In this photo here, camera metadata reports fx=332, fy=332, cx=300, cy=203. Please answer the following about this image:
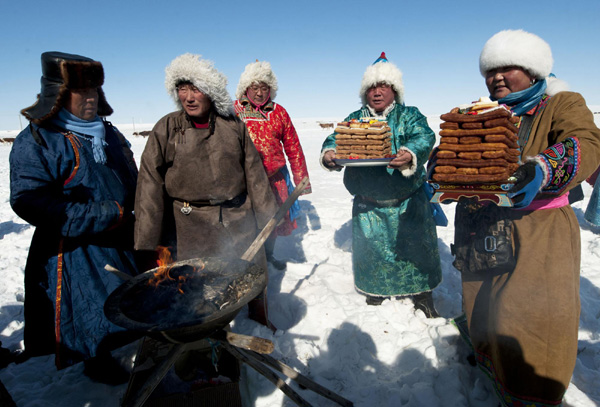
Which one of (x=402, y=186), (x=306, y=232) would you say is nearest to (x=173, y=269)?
(x=402, y=186)

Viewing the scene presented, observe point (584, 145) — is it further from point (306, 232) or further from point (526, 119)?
point (306, 232)

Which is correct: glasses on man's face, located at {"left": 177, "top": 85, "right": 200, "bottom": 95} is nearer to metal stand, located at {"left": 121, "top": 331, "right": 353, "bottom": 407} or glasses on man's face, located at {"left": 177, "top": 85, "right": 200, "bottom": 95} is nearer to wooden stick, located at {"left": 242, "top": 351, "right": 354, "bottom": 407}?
metal stand, located at {"left": 121, "top": 331, "right": 353, "bottom": 407}

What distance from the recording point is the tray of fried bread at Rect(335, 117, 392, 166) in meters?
3.25

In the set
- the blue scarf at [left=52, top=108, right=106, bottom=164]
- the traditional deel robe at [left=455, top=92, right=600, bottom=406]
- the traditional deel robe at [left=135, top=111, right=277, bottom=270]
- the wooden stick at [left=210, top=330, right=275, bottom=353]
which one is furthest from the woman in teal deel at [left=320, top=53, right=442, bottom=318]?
the blue scarf at [left=52, top=108, right=106, bottom=164]

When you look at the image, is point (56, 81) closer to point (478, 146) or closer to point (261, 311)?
point (261, 311)

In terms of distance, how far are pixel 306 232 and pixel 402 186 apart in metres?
3.31

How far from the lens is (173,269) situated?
8.65 feet

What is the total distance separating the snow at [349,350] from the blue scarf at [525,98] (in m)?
2.08

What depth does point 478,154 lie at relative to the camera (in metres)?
2.08

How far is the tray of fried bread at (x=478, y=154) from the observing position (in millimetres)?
1992

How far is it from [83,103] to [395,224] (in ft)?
10.2

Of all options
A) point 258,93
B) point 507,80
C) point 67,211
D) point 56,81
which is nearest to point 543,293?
point 507,80

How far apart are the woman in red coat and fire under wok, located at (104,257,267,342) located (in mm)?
2177

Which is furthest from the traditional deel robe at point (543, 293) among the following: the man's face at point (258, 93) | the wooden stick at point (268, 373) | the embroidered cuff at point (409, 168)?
the man's face at point (258, 93)
